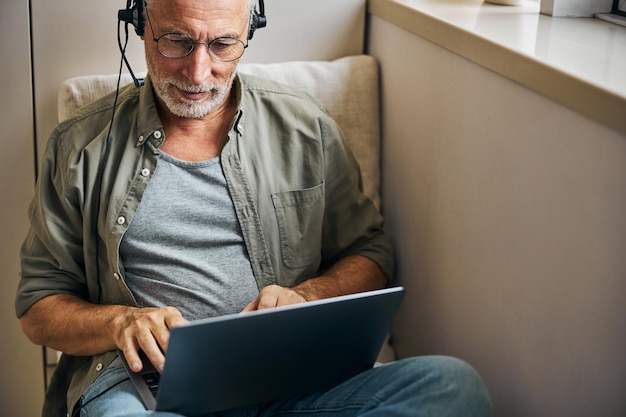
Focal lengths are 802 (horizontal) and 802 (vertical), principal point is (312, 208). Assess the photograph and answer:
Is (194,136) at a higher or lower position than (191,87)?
lower

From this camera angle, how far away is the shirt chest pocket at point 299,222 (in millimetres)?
1510

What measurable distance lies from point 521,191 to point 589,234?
18 cm

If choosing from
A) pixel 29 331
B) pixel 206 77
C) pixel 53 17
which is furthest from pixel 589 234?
pixel 53 17

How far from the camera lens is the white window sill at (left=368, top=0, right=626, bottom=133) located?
1.02 meters

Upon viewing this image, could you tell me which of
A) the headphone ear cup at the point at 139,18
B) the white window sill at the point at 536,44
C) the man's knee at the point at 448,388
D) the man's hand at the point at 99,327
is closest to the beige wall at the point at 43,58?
the white window sill at the point at 536,44

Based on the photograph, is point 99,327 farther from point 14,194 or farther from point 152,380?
point 14,194

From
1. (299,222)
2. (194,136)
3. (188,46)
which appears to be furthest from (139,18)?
(299,222)

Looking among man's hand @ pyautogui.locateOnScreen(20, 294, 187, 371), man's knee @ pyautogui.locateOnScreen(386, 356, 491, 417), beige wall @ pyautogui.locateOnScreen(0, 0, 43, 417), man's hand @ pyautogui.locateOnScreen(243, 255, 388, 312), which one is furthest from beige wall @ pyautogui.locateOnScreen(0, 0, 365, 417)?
man's knee @ pyautogui.locateOnScreen(386, 356, 491, 417)

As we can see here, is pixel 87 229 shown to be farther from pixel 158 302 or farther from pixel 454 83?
pixel 454 83

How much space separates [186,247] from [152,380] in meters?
0.28

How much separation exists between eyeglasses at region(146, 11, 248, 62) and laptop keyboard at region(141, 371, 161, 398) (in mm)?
538

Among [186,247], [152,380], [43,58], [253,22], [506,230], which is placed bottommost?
[152,380]

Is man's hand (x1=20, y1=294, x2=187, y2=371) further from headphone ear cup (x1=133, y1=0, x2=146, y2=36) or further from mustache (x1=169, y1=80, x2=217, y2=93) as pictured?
headphone ear cup (x1=133, y1=0, x2=146, y2=36)

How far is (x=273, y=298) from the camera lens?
52.2 inches
